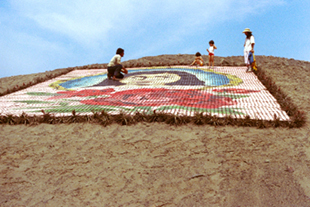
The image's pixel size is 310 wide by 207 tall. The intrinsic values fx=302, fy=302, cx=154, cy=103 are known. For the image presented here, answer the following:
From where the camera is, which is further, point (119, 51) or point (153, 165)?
point (119, 51)

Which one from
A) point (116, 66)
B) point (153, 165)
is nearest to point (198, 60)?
point (116, 66)

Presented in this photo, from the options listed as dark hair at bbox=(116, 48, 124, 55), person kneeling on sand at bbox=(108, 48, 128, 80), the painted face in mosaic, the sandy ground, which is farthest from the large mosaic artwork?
dark hair at bbox=(116, 48, 124, 55)

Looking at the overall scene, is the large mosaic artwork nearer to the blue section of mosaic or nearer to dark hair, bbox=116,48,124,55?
the blue section of mosaic

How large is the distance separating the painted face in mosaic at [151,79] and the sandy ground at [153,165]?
2.80 metres

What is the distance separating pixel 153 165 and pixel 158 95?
2.27 meters

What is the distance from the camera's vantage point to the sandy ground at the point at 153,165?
284cm

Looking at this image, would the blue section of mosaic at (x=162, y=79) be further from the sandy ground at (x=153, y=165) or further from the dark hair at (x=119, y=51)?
the sandy ground at (x=153, y=165)

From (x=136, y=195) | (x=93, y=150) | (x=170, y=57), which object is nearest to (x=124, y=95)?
(x=93, y=150)

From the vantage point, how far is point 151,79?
23.1ft

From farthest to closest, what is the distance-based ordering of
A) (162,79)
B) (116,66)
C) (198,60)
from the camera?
(198,60)
(116,66)
(162,79)

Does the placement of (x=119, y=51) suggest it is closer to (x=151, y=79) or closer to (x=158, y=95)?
(x=151, y=79)

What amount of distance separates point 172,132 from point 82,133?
1142mm

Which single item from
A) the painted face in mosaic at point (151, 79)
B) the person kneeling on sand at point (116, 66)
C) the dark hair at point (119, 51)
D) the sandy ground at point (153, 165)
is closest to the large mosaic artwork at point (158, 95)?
the painted face in mosaic at point (151, 79)

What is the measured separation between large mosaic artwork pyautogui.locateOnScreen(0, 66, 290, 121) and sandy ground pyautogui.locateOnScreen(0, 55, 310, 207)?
51 centimetres
